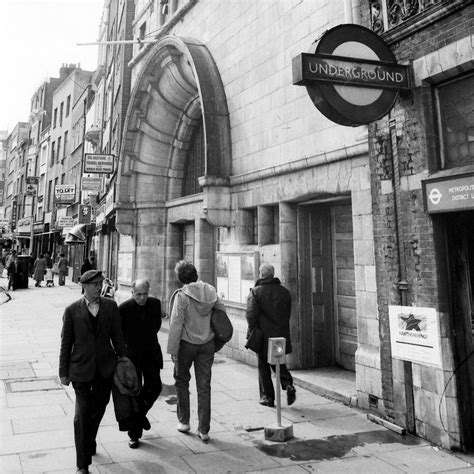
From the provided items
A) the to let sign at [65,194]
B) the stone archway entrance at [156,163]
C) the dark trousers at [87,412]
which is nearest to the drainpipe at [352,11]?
the dark trousers at [87,412]

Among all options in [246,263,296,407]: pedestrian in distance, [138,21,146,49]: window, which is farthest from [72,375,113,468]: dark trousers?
[138,21,146,49]: window

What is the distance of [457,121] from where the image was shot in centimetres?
465

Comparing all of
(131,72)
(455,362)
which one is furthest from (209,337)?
(131,72)

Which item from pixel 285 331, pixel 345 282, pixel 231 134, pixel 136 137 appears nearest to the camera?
pixel 285 331

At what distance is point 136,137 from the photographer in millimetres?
13312

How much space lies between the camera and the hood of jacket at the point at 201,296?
4.61 m

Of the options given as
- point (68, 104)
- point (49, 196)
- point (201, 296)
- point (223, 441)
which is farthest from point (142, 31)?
point (49, 196)

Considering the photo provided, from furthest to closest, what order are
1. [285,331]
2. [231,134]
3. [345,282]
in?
1. [231,134]
2. [345,282]
3. [285,331]

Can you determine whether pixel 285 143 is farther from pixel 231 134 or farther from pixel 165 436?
pixel 165 436

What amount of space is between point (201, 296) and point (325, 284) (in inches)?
126

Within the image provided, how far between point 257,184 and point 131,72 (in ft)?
37.8

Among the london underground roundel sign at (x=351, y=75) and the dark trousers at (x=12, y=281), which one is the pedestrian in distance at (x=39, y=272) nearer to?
the dark trousers at (x=12, y=281)

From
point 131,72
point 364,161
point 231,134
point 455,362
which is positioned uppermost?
point 131,72

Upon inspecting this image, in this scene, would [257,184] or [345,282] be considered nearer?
[345,282]
